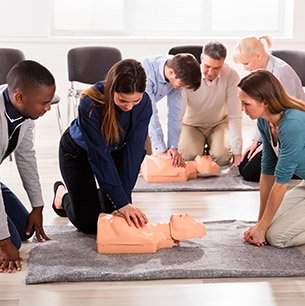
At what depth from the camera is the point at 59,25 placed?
6.25 m

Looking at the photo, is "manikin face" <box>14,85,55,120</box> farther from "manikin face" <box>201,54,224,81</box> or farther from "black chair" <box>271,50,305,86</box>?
"black chair" <box>271,50,305,86</box>

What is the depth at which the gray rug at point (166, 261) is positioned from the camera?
2.49m

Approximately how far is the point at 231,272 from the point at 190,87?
1226mm

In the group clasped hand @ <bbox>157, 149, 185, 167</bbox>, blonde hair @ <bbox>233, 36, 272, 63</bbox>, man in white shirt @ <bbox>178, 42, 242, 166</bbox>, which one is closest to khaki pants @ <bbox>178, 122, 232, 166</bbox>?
man in white shirt @ <bbox>178, 42, 242, 166</bbox>

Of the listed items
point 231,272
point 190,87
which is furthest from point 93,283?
point 190,87

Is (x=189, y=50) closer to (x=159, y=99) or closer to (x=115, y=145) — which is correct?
(x=159, y=99)

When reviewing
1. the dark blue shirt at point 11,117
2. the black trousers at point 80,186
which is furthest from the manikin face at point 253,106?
the dark blue shirt at point 11,117

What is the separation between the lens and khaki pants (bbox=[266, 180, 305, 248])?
2.79m

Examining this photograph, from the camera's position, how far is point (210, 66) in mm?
3957

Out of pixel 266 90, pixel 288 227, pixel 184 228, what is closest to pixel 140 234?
pixel 184 228

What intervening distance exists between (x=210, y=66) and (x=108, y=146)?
142 cm

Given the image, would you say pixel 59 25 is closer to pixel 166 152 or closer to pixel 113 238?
pixel 166 152

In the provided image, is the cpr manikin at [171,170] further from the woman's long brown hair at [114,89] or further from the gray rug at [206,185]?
the woman's long brown hair at [114,89]

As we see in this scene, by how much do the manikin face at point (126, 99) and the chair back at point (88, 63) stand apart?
2.66m
